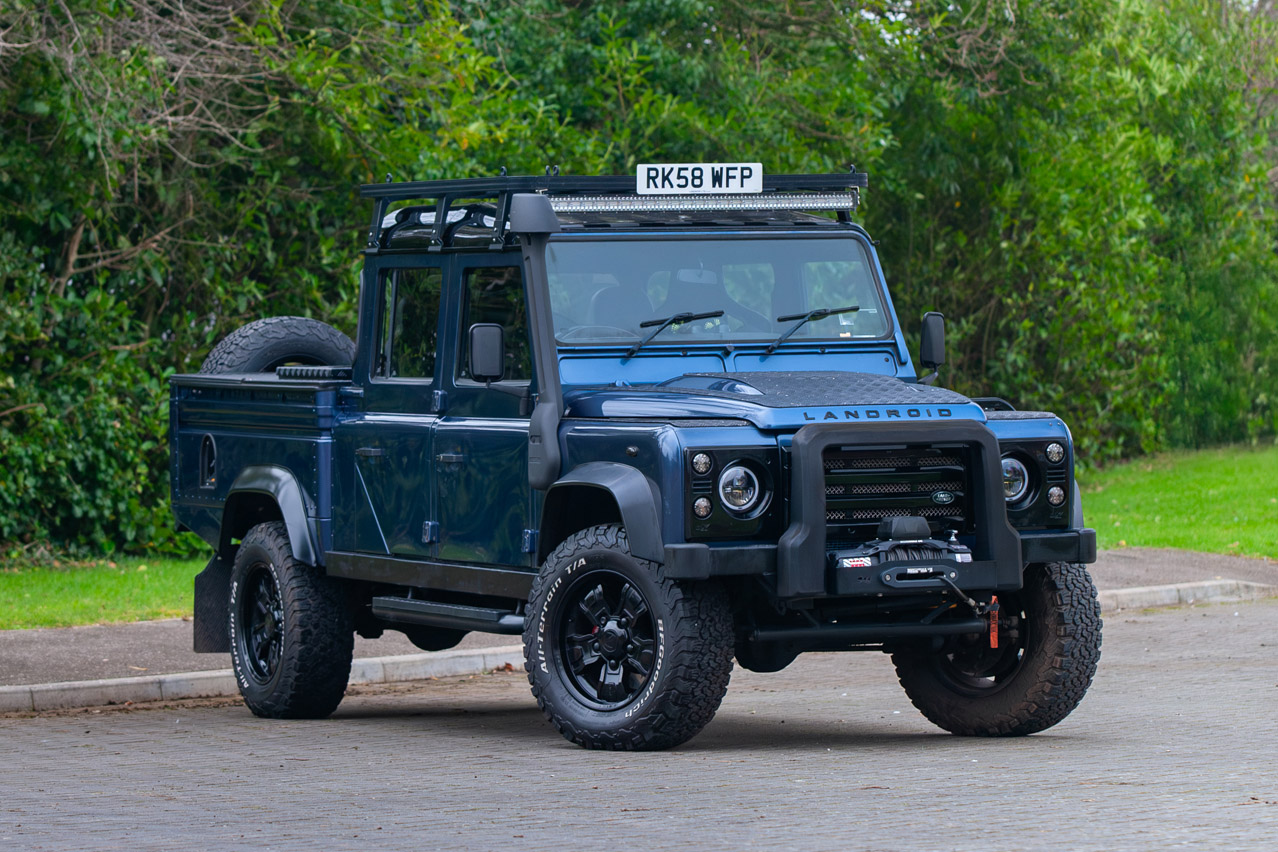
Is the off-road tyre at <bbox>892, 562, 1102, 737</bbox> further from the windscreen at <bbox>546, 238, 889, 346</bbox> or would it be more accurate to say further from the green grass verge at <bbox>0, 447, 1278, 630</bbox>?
the green grass verge at <bbox>0, 447, 1278, 630</bbox>

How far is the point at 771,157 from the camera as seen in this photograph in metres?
21.1

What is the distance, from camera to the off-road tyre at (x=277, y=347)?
1167 cm

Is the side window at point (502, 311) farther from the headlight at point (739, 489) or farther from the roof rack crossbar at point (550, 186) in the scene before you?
the headlight at point (739, 489)

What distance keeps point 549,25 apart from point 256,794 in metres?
14.9

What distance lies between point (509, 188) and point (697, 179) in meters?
0.96

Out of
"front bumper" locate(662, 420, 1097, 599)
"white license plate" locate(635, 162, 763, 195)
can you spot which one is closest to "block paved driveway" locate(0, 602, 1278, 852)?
"front bumper" locate(662, 420, 1097, 599)

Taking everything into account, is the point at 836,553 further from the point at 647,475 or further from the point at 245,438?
the point at 245,438

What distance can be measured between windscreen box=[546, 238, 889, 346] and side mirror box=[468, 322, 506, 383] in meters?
0.36

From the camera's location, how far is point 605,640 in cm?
855

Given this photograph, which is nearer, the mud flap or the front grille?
the front grille

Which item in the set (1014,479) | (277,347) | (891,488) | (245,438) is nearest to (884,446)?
(891,488)

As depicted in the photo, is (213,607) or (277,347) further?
(277,347)

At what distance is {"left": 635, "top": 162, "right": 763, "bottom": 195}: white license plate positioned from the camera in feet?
31.6

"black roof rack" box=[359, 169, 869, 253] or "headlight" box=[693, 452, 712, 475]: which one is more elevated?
"black roof rack" box=[359, 169, 869, 253]
